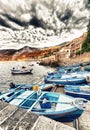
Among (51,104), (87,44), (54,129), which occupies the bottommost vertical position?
(51,104)

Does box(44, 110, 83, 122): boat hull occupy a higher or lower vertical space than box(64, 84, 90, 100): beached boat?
lower

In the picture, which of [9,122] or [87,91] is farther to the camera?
[87,91]

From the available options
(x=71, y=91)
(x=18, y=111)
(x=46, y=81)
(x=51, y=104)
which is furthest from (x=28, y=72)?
(x=18, y=111)

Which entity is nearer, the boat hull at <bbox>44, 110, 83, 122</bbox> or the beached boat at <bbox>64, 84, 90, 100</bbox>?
the boat hull at <bbox>44, 110, 83, 122</bbox>

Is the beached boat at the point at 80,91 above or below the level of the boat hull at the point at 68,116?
above

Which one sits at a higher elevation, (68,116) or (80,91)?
(80,91)

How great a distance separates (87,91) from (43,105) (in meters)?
5.79

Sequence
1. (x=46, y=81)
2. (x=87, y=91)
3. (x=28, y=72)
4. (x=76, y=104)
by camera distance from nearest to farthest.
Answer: (x=76, y=104) → (x=87, y=91) → (x=46, y=81) → (x=28, y=72)

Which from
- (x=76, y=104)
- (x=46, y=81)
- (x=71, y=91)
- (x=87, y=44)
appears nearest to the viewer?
(x=76, y=104)

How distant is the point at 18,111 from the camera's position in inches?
127

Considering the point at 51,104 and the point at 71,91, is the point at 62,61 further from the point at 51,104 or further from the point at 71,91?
the point at 51,104

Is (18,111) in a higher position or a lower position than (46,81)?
higher

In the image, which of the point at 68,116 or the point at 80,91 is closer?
the point at 68,116

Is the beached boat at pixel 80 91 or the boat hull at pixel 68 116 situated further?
the beached boat at pixel 80 91
